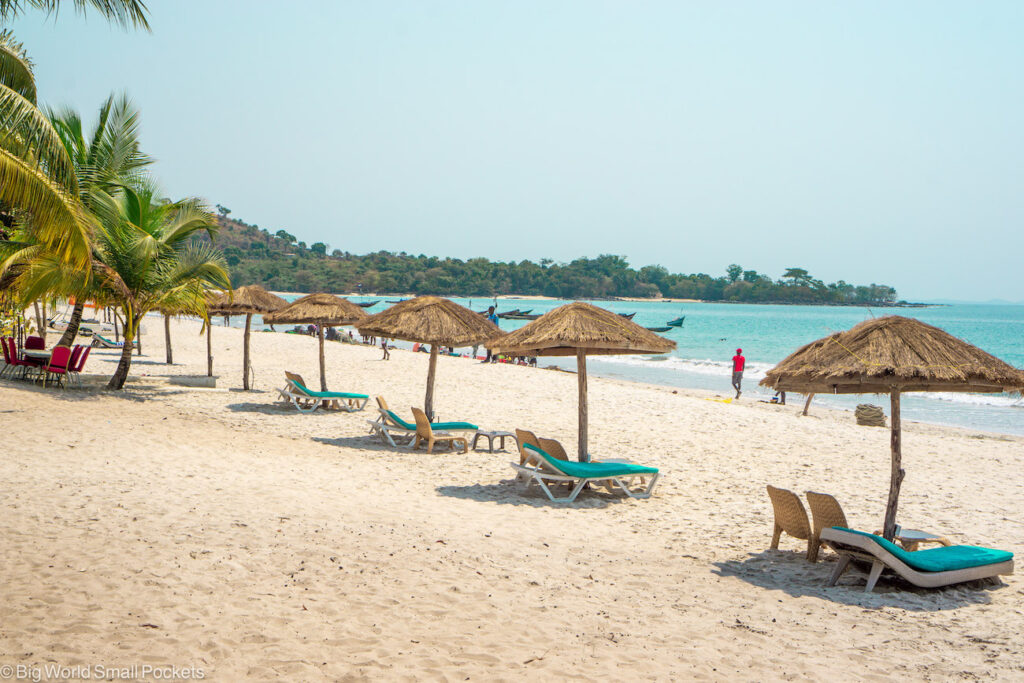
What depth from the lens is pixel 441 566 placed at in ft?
17.2

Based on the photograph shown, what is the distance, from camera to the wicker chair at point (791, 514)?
5898 millimetres

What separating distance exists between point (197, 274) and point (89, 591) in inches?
428

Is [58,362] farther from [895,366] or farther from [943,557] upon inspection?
[943,557]

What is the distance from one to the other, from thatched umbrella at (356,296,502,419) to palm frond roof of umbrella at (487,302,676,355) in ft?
5.94

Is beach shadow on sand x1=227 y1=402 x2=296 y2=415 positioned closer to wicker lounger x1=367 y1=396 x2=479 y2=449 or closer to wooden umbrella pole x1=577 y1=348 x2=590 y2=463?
wicker lounger x1=367 y1=396 x2=479 y2=449

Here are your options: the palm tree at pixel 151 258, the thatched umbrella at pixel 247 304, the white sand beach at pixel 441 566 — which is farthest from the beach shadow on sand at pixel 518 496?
the thatched umbrella at pixel 247 304

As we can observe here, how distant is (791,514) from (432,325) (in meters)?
5.76

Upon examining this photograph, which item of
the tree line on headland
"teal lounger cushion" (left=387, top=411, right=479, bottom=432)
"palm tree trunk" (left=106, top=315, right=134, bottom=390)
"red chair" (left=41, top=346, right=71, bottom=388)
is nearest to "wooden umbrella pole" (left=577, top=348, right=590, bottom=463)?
"teal lounger cushion" (left=387, top=411, right=479, bottom=432)

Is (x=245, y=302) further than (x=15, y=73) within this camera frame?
Yes

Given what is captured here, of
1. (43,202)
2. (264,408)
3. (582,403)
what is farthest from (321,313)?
(43,202)

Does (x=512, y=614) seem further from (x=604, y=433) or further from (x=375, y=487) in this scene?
(x=604, y=433)

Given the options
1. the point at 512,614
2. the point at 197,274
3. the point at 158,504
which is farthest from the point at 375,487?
the point at 197,274

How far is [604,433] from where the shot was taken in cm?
1227

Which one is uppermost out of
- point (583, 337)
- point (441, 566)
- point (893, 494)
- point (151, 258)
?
point (151, 258)
